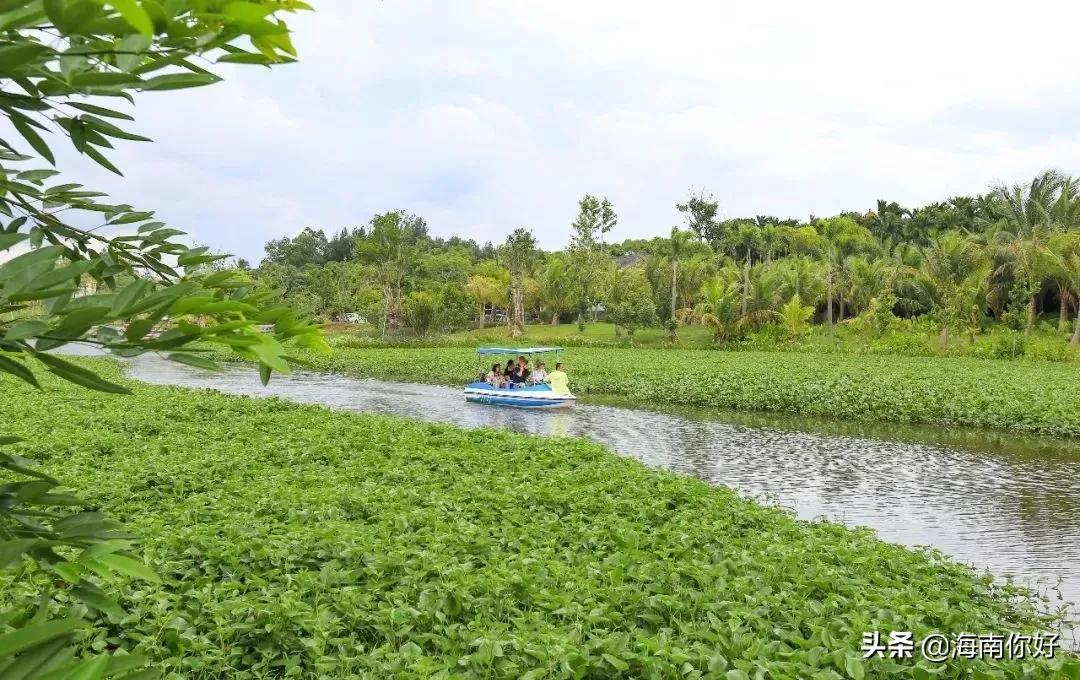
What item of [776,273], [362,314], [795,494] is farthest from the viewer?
[362,314]

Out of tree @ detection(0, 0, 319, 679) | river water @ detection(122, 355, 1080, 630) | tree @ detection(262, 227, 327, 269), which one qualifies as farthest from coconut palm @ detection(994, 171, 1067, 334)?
tree @ detection(262, 227, 327, 269)

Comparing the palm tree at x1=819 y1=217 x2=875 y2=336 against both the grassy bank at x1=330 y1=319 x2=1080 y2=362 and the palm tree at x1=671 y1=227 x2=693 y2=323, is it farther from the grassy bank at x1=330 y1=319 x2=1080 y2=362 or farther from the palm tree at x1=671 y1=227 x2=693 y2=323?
the palm tree at x1=671 y1=227 x2=693 y2=323

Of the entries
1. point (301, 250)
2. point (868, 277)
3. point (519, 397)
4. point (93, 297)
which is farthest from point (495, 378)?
point (301, 250)

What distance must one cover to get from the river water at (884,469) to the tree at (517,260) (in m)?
26.4

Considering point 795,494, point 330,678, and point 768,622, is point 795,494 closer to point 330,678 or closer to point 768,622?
point 768,622

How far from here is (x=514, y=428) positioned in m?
16.2

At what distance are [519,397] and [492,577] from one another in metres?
14.2

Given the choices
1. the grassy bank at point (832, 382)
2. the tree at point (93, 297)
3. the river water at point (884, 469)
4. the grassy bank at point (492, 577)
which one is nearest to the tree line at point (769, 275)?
the grassy bank at point (832, 382)

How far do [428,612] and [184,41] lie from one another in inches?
163

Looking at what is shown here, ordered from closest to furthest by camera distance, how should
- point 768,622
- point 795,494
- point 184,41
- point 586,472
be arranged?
1. point 184,41
2. point 768,622
3. point 586,472
4. point 795,494

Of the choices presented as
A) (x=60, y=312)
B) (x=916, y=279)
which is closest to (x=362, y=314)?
(x=916, y=279)

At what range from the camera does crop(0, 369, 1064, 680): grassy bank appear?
4137 millimetres

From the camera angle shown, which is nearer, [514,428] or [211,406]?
[211,406]

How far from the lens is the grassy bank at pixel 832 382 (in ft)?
54.2
